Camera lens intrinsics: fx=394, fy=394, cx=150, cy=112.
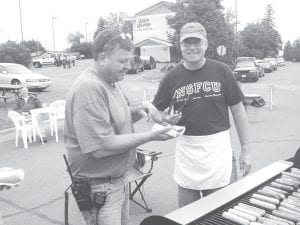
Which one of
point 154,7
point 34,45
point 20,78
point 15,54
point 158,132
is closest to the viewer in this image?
point 158,132

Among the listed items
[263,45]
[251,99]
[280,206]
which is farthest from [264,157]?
[263,45]

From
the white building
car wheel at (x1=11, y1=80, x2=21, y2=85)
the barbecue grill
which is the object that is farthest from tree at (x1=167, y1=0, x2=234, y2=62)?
the barbecue grill

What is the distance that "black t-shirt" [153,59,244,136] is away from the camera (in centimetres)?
329

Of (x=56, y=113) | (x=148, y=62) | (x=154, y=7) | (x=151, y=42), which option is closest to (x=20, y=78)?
(x=56, y=113)

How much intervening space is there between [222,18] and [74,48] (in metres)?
41.9

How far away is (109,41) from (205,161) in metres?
1.36

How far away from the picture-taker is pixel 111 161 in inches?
102

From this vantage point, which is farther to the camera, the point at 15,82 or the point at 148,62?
the point at 148,62

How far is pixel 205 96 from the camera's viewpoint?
3.30 metres

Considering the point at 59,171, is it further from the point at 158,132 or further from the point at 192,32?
the point at 158,132

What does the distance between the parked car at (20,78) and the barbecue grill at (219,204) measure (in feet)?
68.3

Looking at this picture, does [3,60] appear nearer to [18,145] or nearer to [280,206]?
[18,145]

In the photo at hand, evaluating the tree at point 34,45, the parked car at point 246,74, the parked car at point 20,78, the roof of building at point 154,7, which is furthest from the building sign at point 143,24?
the parked car at point 20,78

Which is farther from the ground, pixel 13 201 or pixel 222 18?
pixel 222 18
